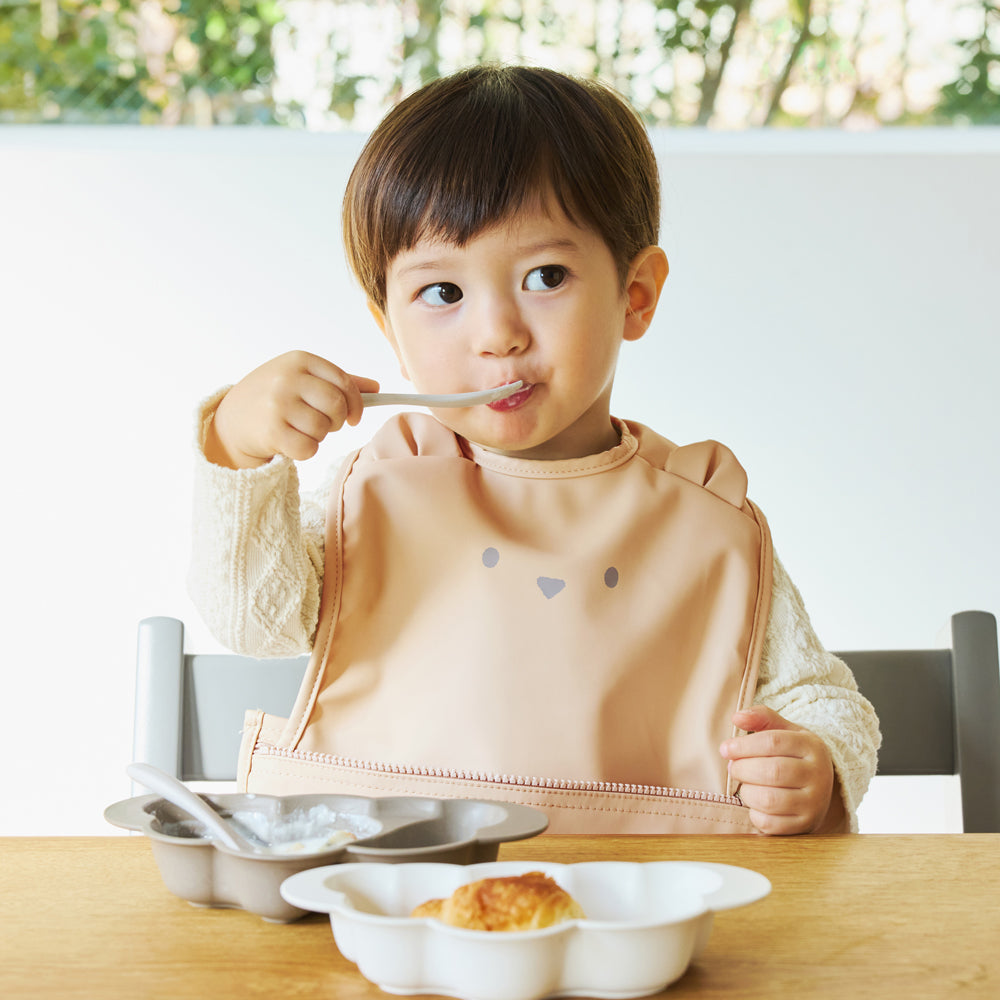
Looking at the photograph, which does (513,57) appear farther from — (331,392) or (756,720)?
(756,720)

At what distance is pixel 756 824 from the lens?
0.80m

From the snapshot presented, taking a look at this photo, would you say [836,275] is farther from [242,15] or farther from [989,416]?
[242,15]

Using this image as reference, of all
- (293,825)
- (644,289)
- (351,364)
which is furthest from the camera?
(351,364)

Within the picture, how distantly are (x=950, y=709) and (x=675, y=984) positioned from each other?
760 millimetres

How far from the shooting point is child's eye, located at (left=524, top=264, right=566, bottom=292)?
91 cm

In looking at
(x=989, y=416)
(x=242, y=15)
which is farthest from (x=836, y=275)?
(x=242, y=15)

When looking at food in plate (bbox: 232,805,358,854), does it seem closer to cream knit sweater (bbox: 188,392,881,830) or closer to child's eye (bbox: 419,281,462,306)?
cream knit sweater (bbox: 188,392,881,830)

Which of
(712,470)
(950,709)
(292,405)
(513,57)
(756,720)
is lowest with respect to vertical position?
(950,709)

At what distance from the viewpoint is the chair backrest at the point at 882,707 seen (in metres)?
1.07

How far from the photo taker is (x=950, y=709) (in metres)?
1.09

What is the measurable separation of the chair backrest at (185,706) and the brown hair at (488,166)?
15.0 inches

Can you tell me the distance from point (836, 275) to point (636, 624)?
4.01 ft

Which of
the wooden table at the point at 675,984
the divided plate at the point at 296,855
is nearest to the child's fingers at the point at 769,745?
the wooden table at the point at 675,984

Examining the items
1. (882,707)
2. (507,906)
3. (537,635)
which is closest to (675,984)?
(507,906)
